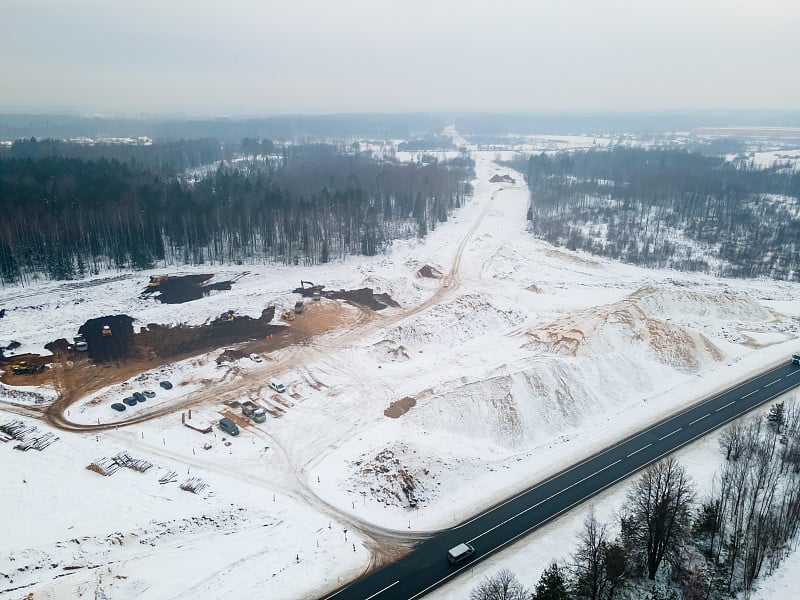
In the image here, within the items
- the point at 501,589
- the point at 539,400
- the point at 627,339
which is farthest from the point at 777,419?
the point at 501,589

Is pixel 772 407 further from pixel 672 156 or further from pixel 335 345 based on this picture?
pixel 672 156

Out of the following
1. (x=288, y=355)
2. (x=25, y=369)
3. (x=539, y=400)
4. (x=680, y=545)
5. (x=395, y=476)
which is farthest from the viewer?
(x=288, y=355)

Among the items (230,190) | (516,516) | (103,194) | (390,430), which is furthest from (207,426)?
(230,190)

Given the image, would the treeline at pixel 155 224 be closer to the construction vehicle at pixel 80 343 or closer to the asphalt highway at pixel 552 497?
the construction vehicle at pixel 80 343

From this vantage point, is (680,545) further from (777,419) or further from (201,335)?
(201,335)

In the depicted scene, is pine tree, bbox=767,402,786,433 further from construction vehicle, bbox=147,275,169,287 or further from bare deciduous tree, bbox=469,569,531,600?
construction vehicle, bbox=147,275,169,287

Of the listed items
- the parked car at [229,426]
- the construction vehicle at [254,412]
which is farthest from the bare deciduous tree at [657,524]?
the parked car at [229,426]
